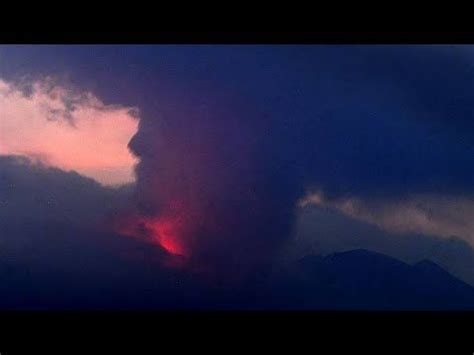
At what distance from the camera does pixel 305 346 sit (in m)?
3.05

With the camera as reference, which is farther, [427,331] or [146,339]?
[427,331]
